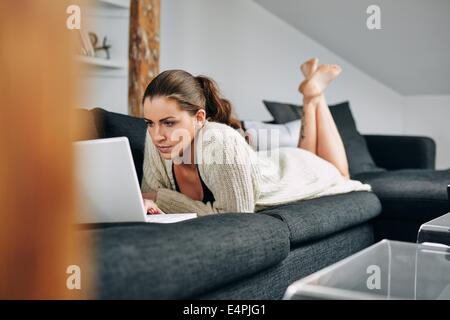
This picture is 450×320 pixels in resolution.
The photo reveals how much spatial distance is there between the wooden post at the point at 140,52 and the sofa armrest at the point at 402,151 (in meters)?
1.44

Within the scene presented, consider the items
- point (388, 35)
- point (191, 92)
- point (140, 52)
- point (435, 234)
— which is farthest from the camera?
point (388, 35)

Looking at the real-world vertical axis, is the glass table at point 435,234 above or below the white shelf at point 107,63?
below

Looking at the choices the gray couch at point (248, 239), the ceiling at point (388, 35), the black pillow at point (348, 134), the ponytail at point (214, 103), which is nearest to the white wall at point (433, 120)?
the ceiling at point (388, 35)

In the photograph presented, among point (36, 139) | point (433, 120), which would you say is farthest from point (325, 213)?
point (433, 120)

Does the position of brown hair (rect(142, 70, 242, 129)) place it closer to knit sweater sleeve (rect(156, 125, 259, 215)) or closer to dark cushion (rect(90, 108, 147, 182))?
knit sweater sleeve (rect(156, 125, 259, 215))

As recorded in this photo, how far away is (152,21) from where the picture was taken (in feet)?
10.2

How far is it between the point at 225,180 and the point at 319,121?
1265 mm

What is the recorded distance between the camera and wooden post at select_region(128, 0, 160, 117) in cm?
298

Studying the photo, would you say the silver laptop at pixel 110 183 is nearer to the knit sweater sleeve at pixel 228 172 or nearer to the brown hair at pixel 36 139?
the knit sweater sleeve at pixel 228 172

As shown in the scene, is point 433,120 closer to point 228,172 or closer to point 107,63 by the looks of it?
point 107,63

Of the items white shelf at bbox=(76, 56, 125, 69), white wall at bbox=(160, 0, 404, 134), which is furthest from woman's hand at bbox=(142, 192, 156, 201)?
white wall at bbox=(160, 0, 404, 134)

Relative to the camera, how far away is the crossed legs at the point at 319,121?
271 centimetres

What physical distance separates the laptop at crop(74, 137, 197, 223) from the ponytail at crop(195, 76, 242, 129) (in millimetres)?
619

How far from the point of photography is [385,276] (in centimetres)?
115
